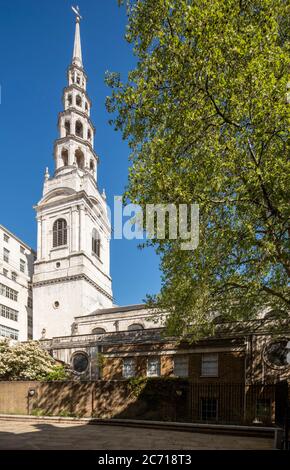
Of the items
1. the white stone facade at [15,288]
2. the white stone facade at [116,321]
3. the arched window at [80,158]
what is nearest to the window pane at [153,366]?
the white stone facade at [116,321]

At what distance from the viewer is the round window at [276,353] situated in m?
23.2

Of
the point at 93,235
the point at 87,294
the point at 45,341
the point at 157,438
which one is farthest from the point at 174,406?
the point at 93,235

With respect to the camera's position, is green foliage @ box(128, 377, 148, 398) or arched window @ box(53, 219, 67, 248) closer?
green foliage @ box(128, 377, 148, 398)

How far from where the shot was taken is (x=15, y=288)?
4762 centimetres

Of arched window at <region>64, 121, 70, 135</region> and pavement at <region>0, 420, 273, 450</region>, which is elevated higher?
arched window at <region>64, 121, 70, 135</region>

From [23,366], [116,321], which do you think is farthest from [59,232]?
[23,366]

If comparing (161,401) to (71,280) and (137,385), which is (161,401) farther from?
(71,280)

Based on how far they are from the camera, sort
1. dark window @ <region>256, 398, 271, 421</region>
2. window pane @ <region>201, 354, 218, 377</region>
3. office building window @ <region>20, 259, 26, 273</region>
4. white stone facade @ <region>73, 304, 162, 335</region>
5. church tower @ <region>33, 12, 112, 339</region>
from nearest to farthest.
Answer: dark window @ <region>256, 398, 271, 421</region>, window pane @ <region>201, 354, 218, 377</region>, white stone facade @ <region>73, 304, 162, 335</region>, church tower @ <region>33, 12, 112, 339</region>, office building window @ <region>20, 259, 26, 273</region>

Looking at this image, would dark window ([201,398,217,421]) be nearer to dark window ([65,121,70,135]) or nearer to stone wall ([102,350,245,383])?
stone wall ([102,350,245,383])

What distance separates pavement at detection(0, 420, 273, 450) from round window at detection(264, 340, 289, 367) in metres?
11.5

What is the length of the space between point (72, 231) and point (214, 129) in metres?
36.7

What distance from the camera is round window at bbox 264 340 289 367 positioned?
23156 millimetres

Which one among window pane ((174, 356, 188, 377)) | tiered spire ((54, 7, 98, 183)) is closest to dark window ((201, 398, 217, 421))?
window pane ((174, 356, 188, 377))

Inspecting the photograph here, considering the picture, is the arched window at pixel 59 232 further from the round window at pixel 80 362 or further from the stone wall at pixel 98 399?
the stone wall at pixel 98 399
